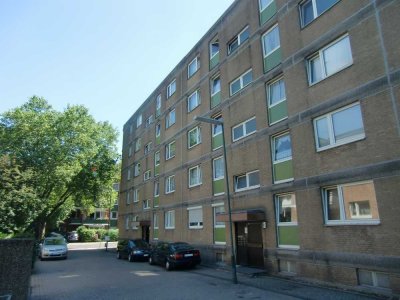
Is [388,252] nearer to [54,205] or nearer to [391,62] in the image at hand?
[391,62]

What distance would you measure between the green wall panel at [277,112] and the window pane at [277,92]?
11.9 inches

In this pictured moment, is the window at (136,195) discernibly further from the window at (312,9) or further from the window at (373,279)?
the window at (373,279)

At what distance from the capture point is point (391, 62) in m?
10.2

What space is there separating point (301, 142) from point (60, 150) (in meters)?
28.0

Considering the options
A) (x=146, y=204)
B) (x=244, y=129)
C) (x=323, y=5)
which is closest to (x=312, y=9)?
(x=323, y=5)

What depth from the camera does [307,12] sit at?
1403cm

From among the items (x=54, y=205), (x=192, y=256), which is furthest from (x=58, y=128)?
(x=192, y=256)

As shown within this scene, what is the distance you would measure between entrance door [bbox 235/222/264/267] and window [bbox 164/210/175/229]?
28.5ft

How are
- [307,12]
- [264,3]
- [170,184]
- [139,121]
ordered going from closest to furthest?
[307,12], [264,3], [170,184], [139,121]

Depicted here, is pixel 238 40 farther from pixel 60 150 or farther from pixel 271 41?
pixel 60 150

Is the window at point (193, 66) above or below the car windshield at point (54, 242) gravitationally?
above

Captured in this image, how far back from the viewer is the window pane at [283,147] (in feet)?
46.3

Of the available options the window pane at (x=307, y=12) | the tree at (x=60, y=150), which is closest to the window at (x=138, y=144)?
the tree at (x=60, y=150)

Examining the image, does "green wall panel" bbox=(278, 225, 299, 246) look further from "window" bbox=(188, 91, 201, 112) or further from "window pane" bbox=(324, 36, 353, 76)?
"window" bbox=(188, 91, 201, 112)
